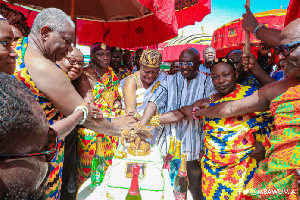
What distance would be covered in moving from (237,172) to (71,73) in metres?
2.15

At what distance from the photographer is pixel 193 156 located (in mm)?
2691

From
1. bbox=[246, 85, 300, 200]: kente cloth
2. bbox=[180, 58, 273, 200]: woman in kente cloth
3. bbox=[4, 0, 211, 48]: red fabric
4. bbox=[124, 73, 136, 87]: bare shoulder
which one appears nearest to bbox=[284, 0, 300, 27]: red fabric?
bbox=[180, 58, 273, 200]: woman in kente cloth

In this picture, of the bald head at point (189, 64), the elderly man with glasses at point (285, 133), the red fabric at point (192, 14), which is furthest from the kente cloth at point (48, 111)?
the red fabric at point (192, 14)

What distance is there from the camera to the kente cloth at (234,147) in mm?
2107

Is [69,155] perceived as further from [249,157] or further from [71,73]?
[249,157]

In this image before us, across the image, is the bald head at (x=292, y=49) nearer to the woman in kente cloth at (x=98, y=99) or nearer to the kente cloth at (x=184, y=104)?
the kente cloth at (x=184, y=104)

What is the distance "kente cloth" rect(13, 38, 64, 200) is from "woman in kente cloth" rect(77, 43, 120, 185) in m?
0.97

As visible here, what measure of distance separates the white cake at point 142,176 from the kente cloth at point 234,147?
783 mm

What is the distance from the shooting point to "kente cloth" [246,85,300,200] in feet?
4.75

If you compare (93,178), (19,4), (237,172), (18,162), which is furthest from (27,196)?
(19,4)

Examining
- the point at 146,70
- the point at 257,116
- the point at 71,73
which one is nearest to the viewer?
the point at 257,116

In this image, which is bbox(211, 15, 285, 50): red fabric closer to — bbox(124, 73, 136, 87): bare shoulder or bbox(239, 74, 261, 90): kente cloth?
bbox(239, 74, 261, 90): kente cloth

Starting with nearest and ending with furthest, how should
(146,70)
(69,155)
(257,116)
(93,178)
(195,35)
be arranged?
(93,178) < (257,116) < (69,155) < (146,70) < (195,35)

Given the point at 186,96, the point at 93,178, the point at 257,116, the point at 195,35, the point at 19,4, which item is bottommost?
the point at 93,178
